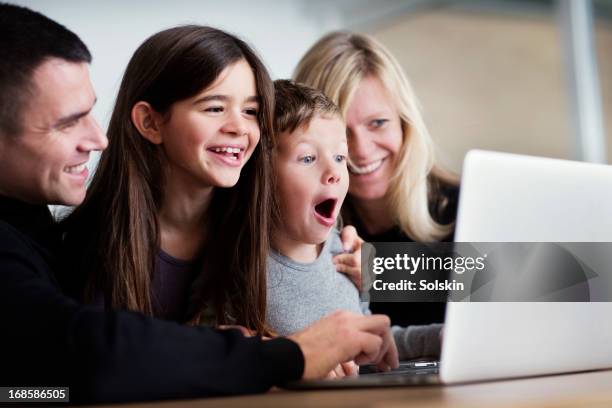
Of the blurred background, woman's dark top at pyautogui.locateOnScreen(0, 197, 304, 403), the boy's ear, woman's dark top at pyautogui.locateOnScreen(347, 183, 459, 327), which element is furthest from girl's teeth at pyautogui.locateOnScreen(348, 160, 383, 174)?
the blurred background

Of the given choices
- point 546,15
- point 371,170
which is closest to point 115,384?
point 371,170

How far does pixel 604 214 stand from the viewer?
1.08m

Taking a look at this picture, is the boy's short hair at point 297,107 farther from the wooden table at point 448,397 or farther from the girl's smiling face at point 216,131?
the wooden table at point 448,397

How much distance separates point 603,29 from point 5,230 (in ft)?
14.0

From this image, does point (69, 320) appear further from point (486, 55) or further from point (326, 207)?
point (486, 55)

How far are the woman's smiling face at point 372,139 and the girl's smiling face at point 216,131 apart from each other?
1.48ft

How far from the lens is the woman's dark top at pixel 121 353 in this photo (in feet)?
2.85

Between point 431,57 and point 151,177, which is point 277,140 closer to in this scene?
point 151,177

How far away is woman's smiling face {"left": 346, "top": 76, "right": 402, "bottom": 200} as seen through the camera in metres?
1.79

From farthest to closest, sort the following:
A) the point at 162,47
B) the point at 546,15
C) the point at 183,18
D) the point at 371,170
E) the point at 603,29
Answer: the point at 546,15, the point at 603,29, the point at 183,18, the point at 371,170, the point at 162,47

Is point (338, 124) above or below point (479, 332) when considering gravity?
above

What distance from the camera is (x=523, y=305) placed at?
99 centimetres

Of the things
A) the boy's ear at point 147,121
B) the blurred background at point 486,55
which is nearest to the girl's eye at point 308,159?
the boy's ear at point 147,121

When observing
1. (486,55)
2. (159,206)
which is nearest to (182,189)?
(159,206)
